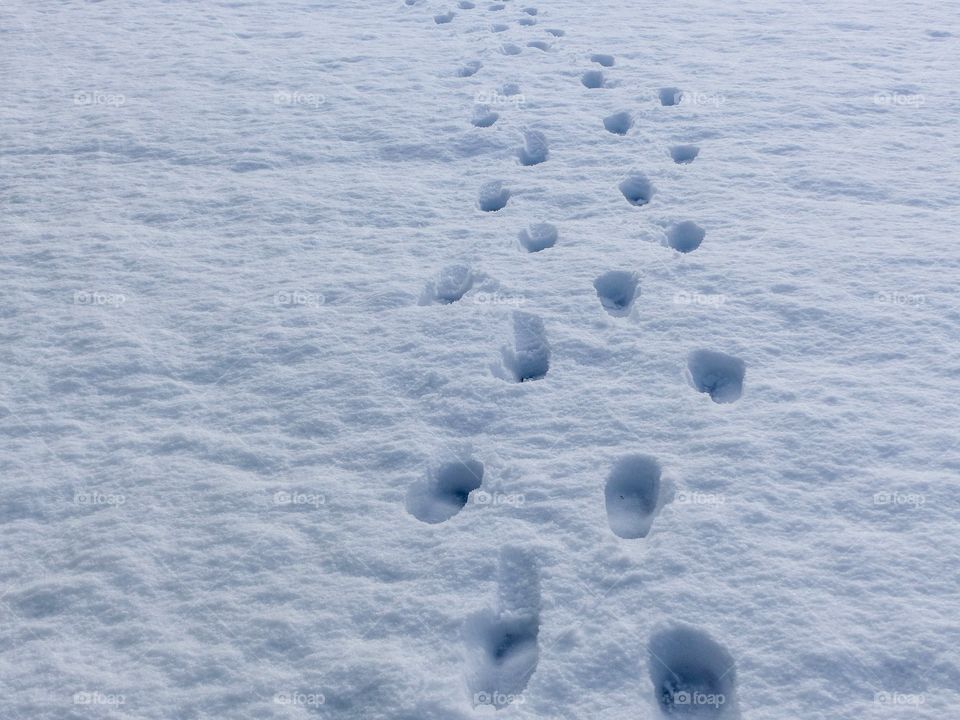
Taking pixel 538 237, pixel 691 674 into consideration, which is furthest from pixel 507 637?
pixel 538 237

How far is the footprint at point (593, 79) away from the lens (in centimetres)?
454

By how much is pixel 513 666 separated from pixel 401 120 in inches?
125

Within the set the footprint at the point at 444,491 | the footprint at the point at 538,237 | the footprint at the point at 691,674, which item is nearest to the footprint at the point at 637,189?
the footprint at the point at 538,237

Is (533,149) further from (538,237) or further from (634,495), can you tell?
(634,495)

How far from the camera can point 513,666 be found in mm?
1891

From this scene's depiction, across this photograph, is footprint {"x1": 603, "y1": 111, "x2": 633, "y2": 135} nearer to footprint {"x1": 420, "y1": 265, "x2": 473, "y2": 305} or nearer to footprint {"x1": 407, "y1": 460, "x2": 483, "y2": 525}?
footprint {"x1": 420, "y1": 265, "x2": 473, "y2": 305}

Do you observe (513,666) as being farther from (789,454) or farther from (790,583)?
(789,454)

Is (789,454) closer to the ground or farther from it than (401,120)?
closer to the ground

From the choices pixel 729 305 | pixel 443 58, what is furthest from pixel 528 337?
pixel 443 58

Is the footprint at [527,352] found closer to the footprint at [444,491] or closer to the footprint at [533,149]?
the footprint at [444,491]

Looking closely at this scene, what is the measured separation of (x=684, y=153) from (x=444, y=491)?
2.45 metres

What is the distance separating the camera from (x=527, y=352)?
2.75 m

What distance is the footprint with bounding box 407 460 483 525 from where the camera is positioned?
2.24m

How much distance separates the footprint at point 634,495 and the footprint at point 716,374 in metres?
0.43
